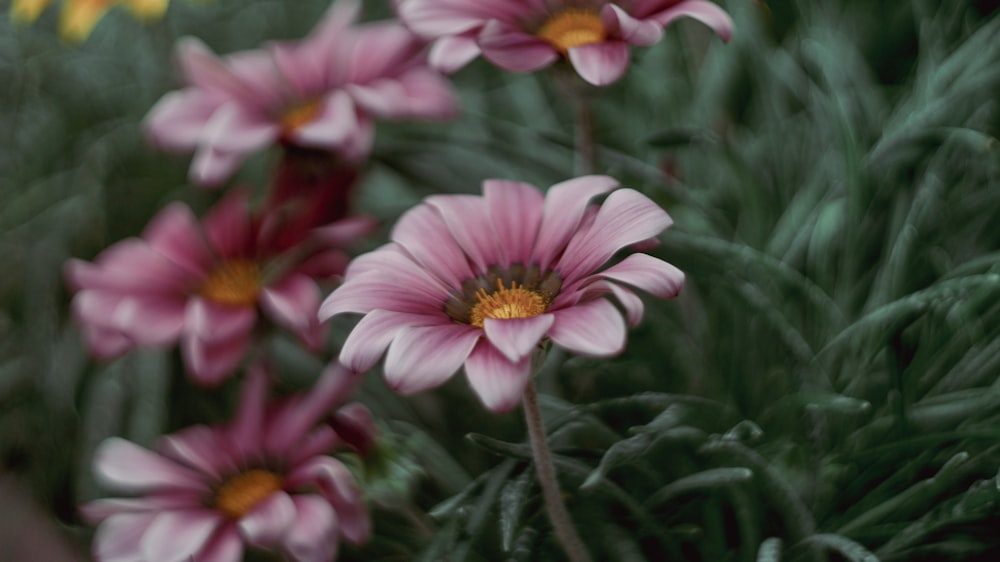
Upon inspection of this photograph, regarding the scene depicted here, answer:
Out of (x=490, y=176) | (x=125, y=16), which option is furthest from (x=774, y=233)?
(x=125, y=16)

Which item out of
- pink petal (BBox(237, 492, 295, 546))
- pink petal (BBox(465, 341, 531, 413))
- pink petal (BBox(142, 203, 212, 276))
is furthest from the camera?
pink petal (BBox(142, 203, 212, 276))

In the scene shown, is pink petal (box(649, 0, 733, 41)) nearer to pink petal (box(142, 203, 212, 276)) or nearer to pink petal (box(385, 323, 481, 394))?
pink petal (box(385, 323, 481, 394))

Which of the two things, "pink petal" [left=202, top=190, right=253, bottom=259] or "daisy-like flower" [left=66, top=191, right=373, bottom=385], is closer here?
"daisy-like flower" [left=66, top=191, right=373, bottom=385]

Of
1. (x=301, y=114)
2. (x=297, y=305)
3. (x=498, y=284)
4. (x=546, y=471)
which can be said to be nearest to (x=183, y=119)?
(x=301, y=114)

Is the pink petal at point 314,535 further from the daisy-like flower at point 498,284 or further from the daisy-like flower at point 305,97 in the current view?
the daisy-like flower at point 305,97

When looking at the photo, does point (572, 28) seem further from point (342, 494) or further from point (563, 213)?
point (342, 494)

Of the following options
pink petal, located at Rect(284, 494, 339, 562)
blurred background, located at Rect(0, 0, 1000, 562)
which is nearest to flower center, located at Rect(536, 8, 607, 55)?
blurred background, located at Rect(0, 0, 1000, 562)

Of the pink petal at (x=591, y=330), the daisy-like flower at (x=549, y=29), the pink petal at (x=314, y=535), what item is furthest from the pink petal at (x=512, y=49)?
the pink petal at (x=314, y=535)
